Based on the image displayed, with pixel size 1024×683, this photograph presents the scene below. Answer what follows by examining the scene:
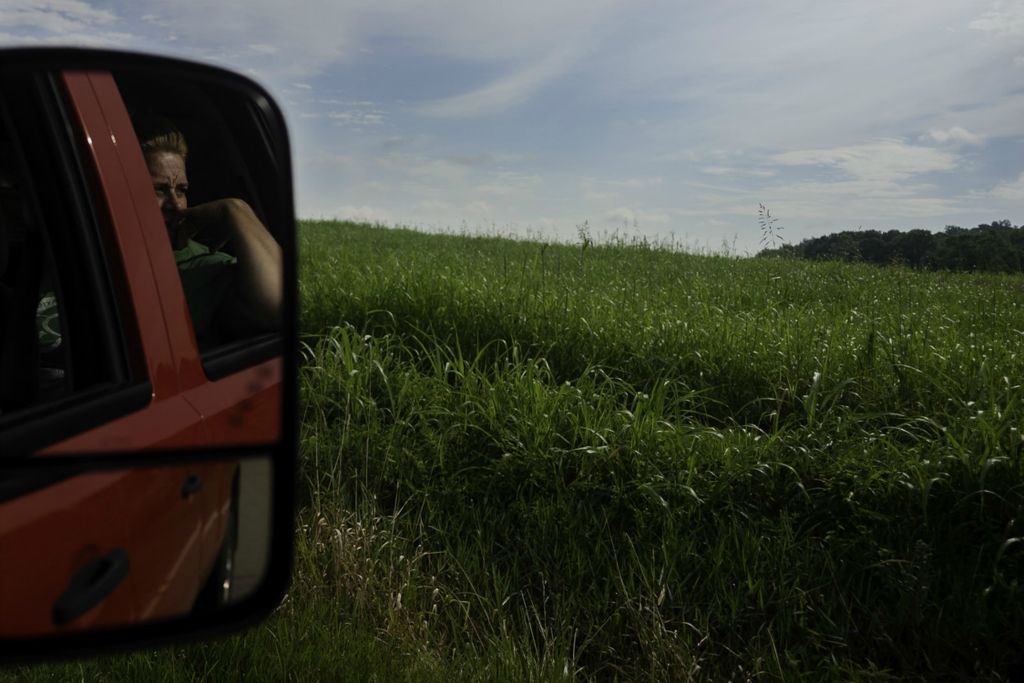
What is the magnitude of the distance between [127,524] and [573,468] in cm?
287

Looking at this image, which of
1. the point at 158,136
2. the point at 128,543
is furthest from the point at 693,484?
the point at 128,543

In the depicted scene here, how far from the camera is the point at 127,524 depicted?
1.05 m

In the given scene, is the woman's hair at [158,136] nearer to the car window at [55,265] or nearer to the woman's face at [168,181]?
the woman's face at [168,181]

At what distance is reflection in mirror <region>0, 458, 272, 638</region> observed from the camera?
37.5 inches

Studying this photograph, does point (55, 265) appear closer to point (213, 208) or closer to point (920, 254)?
point (213, 208)

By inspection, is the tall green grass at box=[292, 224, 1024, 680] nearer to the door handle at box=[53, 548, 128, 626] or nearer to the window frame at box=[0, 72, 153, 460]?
the window frame at box=[0, 72, 153, 460]

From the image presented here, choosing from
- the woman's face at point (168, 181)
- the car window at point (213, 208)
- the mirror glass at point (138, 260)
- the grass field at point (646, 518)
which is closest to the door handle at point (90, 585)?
the mirror glass at point (138, 260)

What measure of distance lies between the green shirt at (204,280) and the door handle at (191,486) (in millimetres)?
500

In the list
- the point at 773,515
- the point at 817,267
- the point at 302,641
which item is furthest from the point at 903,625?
the point at 817,267

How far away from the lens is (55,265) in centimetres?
140

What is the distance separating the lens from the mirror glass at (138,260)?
129 centimetres

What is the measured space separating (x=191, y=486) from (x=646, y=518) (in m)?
2.62

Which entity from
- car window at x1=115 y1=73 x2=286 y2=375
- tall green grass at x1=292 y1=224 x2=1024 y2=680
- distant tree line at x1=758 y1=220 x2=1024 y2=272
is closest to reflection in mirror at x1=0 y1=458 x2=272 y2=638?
car window at x1=115 y1=73 x2=286 y2=375

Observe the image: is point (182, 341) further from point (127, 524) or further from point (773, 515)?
point (773, 515)
